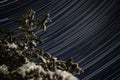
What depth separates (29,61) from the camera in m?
5.72

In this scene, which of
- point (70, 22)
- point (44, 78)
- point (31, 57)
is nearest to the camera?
point (44, 78)

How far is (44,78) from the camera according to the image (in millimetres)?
5434

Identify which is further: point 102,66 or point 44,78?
point 102,66

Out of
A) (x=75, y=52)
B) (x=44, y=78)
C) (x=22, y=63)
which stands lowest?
(x=44, y=78)

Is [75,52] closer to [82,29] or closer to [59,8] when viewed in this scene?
[82,29]

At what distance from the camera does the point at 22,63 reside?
5.61m

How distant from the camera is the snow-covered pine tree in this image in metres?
5.34

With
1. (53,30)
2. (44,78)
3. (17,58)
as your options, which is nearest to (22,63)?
(17,58)

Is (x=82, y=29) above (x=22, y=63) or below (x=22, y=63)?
above

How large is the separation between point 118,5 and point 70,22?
8.47 ft

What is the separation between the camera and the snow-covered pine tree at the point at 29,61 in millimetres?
5336

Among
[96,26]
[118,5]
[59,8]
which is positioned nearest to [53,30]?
[59,8]

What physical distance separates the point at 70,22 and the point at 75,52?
1397 millimetres

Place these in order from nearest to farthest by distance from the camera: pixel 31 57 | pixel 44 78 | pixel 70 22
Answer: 1. pixel 44 78
2. pixel 31 57
3. pixel 70 22
